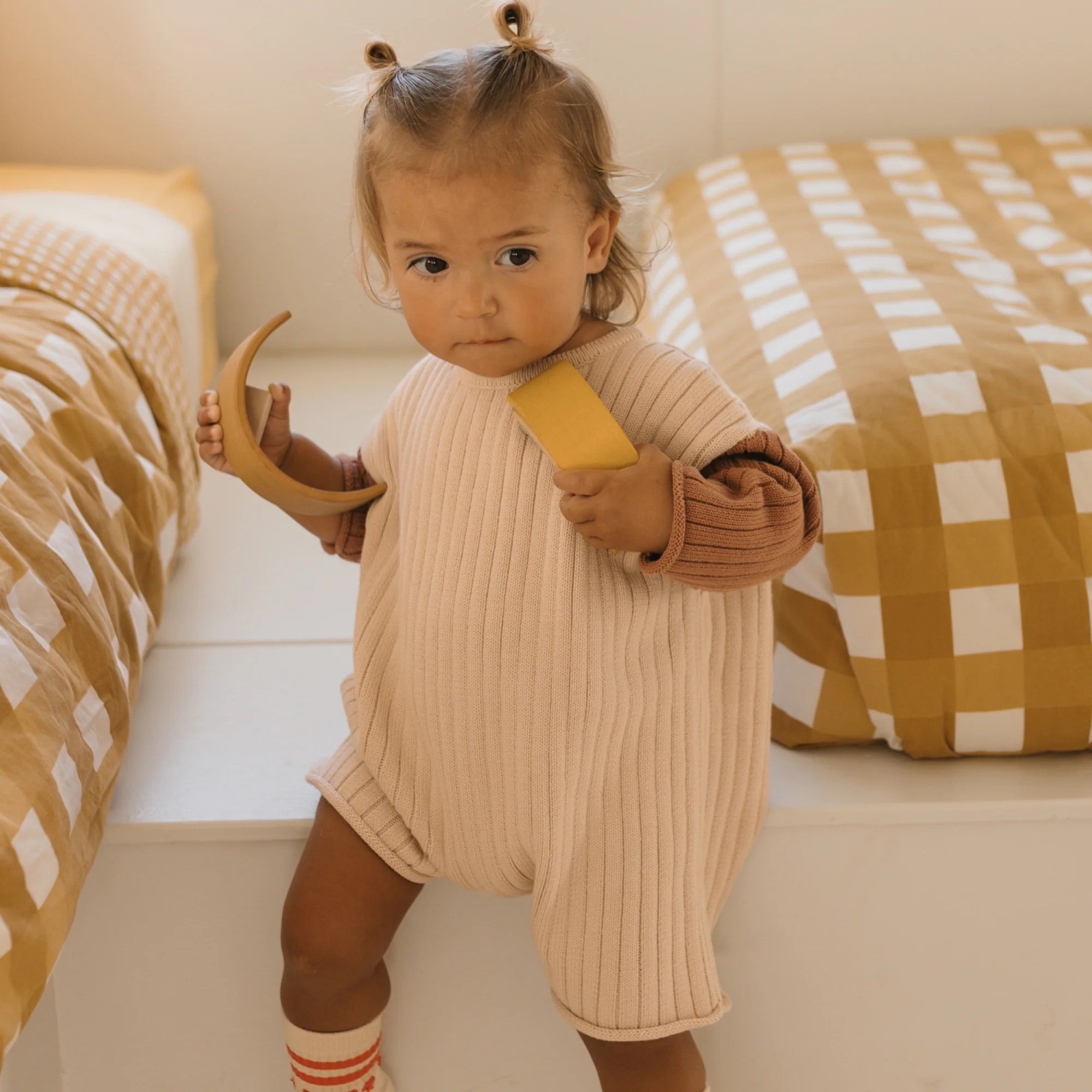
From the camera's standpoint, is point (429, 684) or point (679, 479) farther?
point (429, 684)

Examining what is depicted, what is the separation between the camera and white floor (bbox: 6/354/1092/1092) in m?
0.98

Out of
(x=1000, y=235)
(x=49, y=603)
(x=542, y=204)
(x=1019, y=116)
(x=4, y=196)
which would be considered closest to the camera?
(x=542, y=204)

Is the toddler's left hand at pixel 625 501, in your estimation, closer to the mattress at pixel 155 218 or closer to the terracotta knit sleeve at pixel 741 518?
the terracotta knit sleeve at pixel 741 518

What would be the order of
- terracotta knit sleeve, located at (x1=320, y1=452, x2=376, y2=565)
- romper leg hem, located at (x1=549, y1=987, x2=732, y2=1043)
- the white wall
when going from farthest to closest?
the white wall → terracotta knit sleeve, located at (x1=320, y1=452, x2=376, y2=565) → romper leg hem, located at (x1=549, y1=987, x2=732, y2=1043)

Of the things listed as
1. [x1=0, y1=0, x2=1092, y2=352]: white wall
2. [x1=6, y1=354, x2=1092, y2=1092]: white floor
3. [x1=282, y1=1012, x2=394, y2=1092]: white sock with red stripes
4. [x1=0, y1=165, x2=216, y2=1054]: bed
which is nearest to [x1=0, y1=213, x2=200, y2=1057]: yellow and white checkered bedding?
[x1=0, y1=165, x2=216, y2=1054]: bed

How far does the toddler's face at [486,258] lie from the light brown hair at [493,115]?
0.5 inches

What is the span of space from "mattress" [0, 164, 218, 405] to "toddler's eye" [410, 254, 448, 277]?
0.69 meters

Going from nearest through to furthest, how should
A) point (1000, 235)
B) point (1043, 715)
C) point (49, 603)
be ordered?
point (49, 603), point (1043, 715), point (1000, 235)

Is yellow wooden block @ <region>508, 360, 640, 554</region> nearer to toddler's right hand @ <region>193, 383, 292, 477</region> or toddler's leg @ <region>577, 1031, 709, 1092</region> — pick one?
toddler's right hand @ <region>193, 383, 292, 477</region>

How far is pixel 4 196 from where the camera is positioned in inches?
60.8

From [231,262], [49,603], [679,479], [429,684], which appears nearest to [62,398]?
[49,603]

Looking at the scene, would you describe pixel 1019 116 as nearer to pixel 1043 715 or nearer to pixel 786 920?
pixel 1043 715

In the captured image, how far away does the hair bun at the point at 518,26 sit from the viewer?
30.1 inches

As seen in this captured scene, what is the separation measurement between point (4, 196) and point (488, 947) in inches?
43.5
